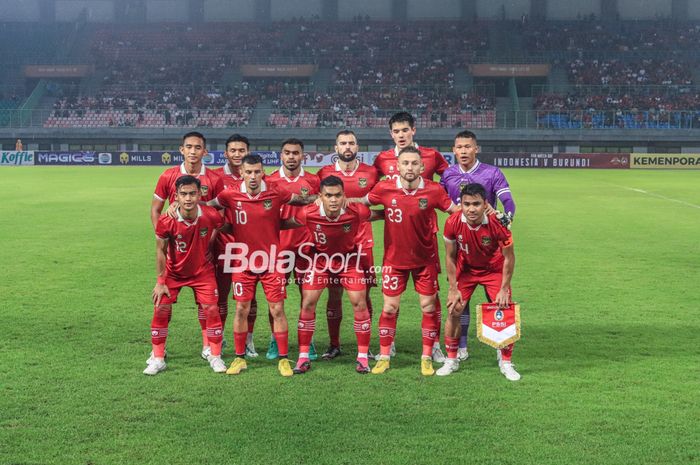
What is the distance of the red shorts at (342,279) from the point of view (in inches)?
289

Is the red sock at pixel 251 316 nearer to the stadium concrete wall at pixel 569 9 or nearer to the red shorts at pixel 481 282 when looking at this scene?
the red shorts at pixel 481 282

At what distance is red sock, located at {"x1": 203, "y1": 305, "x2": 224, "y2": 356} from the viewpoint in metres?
7.33

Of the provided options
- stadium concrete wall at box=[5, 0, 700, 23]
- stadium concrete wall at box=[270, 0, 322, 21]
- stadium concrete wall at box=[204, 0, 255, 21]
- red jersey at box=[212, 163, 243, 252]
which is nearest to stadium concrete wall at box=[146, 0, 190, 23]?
stadium concrete wall at box=[5, 0, 700, 23]

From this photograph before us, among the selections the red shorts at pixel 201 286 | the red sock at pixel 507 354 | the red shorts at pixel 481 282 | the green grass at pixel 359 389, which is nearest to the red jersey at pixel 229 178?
the red shorts at pixel 201 286

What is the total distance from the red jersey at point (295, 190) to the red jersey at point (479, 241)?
1484 millimetres

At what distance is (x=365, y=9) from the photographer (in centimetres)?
6562

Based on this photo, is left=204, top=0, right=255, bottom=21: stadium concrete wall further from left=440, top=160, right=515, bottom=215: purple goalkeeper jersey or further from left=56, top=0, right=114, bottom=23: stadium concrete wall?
left=440, top=160, right=515, bottom=215: purple goalkeeper jersey

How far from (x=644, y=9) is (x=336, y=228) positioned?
2536 inches

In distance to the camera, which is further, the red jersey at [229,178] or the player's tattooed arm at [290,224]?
the red jersey at [229,178]

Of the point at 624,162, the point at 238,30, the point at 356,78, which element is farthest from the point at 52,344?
the point at 238,30

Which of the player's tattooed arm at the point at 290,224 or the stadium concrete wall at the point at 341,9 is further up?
the stadium concrete wall at the point at 341,9

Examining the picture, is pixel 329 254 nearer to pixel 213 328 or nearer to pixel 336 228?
pixel 336 228

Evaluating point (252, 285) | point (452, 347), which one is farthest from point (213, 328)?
point (452, 347)

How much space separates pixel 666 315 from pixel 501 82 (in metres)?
52.6
